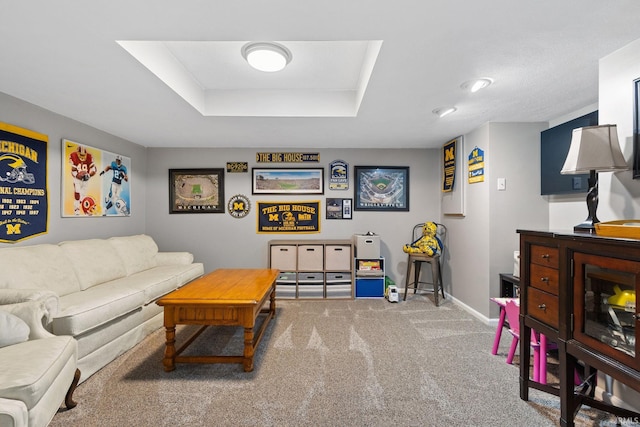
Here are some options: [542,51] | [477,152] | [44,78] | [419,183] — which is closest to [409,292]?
[419,183]

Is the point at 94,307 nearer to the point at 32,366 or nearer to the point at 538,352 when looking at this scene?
the point at 32,366

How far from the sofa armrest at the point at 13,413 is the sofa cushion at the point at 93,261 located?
1667 millimetres

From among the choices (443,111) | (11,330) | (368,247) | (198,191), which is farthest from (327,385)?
(198,191)

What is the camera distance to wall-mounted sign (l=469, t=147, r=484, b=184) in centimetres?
315

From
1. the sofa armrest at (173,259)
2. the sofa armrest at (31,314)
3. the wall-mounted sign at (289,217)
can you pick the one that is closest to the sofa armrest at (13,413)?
the sofa armrest at (31,314)

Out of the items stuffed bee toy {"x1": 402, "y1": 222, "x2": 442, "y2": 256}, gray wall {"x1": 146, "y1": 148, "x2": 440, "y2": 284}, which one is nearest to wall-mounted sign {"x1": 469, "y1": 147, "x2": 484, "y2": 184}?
stuffed bee toy {"x1": 402, "y1": 222, "x2": 442, "y2": 256}

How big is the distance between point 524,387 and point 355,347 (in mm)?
1250

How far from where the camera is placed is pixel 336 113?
291 centimetres

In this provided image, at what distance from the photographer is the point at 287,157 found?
14.1 feet

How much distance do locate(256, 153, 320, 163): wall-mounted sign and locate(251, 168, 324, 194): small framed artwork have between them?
0.14 meters

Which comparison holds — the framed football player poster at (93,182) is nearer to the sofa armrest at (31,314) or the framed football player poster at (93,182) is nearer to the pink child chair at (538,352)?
the sofa armrest at (31,314)

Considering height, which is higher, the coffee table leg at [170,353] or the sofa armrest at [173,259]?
the sofa armrest at [173,259]

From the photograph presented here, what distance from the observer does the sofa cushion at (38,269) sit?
2.13 m

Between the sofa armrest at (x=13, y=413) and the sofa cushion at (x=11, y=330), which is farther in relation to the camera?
the sofa cushion at (x=11, y=330)
